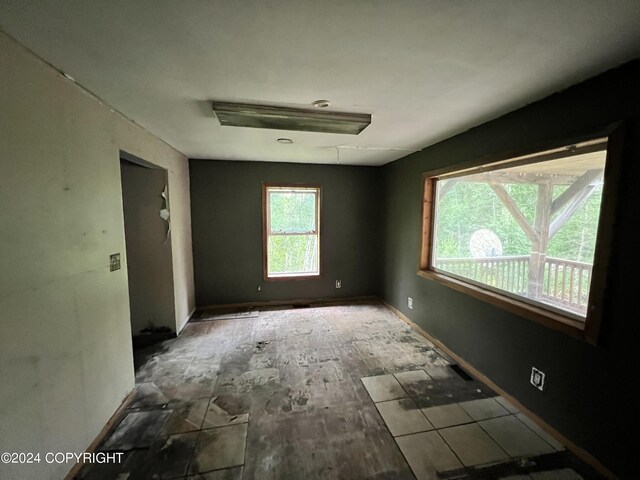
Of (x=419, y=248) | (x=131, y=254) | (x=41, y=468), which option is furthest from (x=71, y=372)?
(x=419, y=248)

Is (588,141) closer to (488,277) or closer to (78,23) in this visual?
(488,277)

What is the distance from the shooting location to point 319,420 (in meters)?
1.77

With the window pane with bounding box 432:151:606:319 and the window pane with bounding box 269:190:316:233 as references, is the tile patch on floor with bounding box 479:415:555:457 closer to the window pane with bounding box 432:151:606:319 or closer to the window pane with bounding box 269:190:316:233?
the window pane with bounding box 432:151:606:319

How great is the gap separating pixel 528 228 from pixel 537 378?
1.17 m

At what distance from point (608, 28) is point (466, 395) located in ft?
7.76

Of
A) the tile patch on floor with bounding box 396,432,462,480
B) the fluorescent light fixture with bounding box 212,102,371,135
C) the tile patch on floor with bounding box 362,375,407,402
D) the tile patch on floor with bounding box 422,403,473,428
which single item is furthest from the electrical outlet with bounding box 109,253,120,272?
the tile patch on floor with bounding box 422,403,473,428

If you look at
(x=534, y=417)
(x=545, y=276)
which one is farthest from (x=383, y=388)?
(x=545, y=276)

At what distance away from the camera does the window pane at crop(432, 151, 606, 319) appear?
170 centimetres

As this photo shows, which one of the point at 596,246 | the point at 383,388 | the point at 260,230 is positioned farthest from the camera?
the point at 260,230

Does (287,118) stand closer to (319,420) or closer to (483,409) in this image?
(319,420)

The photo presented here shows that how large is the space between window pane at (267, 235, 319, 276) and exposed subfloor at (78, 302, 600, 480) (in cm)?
150

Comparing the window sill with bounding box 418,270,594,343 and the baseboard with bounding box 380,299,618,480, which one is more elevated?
the window sill with bounding box 418,270,594,343

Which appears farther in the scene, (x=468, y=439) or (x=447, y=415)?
(x=447, y=415)

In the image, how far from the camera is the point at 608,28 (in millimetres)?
1040
